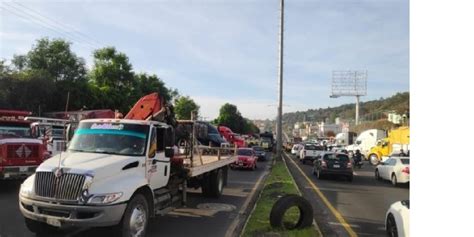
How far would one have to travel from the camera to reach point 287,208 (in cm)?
936

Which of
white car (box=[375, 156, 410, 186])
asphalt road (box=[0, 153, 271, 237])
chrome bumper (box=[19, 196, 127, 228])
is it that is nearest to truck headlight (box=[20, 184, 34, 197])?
chrome bumper (box=[19, 196, 127, 228])

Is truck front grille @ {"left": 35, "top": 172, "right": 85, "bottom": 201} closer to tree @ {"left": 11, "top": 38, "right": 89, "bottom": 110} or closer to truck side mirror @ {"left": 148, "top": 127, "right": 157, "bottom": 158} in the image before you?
truck side mirror @ {"left": 148, "top": 127, "right": 157, "bottom": 158}

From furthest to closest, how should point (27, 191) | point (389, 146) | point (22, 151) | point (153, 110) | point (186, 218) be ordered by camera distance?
point (389, 146), point (22, 151), point (186, 218), point (153, 110), point (27, 191)

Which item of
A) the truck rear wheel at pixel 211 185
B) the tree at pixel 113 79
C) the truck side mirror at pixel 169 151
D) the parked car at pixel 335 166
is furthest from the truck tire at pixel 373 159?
the truck side mirror at pixel 169 151

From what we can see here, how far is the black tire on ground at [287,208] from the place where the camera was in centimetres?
935

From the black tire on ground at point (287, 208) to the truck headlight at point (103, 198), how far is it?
3273mm

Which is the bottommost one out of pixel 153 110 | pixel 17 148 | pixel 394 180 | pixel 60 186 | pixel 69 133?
pixel 394 180

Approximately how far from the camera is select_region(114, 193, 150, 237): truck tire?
801 centimetres

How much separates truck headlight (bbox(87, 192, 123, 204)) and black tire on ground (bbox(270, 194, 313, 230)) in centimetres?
327

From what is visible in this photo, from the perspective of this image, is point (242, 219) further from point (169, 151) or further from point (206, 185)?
point (206, 185)

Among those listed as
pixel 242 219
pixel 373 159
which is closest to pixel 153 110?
pixel 242 219

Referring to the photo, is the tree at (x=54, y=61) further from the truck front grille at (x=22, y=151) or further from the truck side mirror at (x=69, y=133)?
the truck side mirror at (x=69, y=133)

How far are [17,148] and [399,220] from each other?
40.6 feet

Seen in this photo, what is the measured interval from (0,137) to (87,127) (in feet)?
23.9
